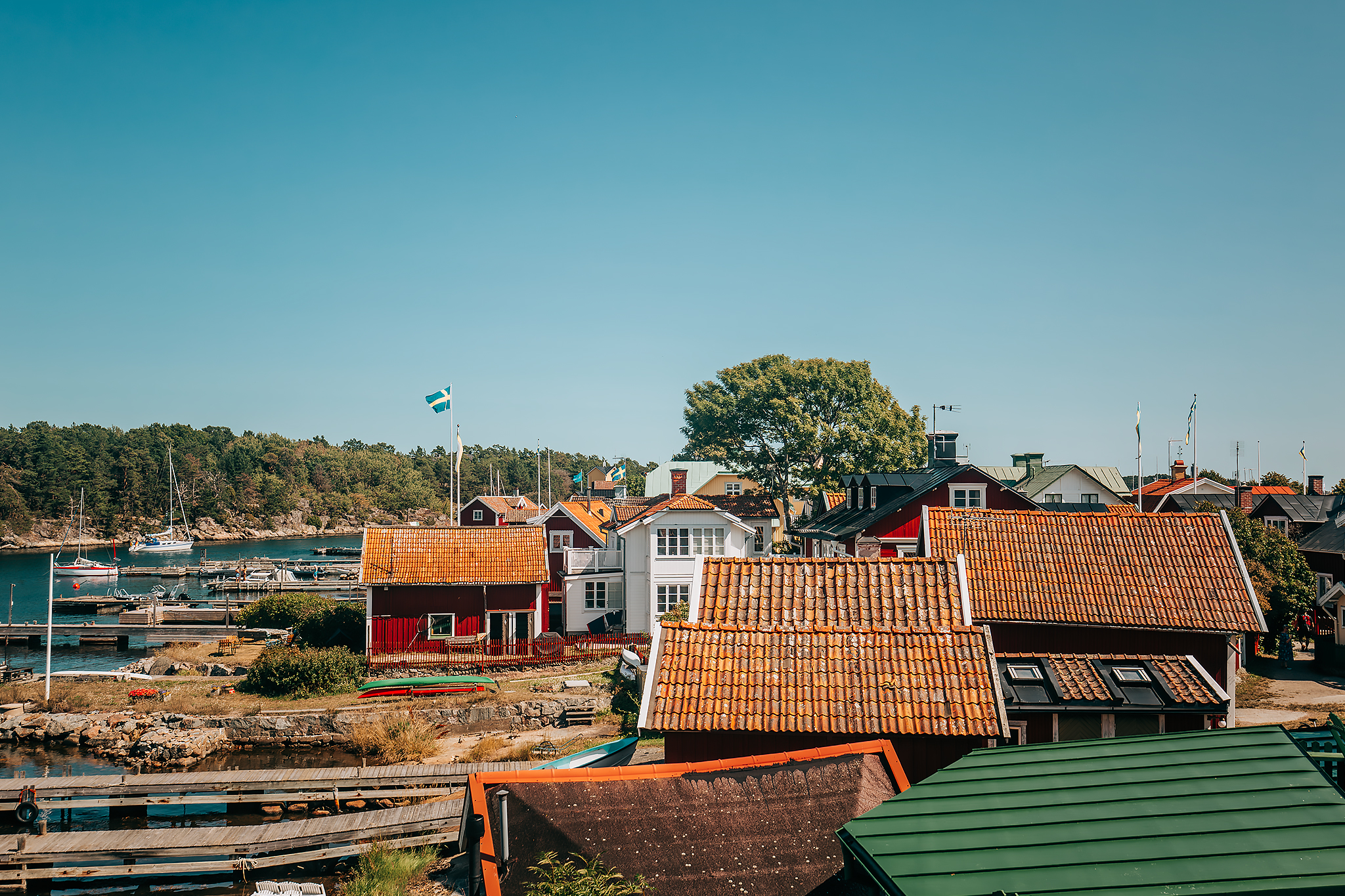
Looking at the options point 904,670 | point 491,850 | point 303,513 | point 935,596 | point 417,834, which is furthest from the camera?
point 303,513

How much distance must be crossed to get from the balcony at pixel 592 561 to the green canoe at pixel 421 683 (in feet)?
32.5

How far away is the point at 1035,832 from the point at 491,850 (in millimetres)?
5639

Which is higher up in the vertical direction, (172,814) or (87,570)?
(87,570)

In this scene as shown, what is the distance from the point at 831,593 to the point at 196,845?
15.2 metres

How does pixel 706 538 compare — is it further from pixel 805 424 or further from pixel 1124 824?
pixel 1124 824

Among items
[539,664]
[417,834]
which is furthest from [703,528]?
[417,834]

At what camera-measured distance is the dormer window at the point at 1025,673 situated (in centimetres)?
1380

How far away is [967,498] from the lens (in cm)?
3609

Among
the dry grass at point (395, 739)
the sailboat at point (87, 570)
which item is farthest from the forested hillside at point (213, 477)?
the dry grass at point (395, 739)

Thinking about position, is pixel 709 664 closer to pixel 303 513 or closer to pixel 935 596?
pixel 935 596

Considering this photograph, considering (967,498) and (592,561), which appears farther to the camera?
(592,561)

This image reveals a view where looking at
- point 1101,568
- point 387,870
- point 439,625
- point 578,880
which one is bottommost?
point 387,870

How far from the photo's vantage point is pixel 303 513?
15025 cm

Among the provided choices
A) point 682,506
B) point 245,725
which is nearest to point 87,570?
point 245,725
